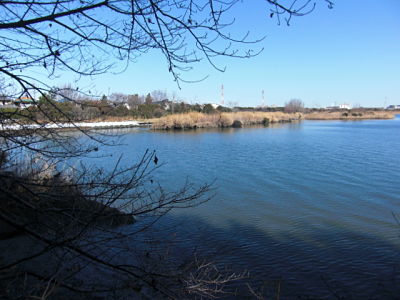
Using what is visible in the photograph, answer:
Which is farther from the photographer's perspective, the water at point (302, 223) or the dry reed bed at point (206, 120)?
the dry reed bed at point (206, 120)

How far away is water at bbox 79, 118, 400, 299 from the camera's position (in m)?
5.90

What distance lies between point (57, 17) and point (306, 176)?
12602 mm

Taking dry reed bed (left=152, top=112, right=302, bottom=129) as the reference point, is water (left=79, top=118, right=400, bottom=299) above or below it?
below

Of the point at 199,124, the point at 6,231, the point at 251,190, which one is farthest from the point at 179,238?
the point at 199,124

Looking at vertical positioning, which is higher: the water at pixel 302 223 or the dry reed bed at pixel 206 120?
the dry reed bed at pixel 206 120

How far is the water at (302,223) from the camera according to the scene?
5902mm

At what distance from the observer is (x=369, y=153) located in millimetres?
19109

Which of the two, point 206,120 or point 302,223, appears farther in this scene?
point 206,120

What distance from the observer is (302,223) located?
28.2ft

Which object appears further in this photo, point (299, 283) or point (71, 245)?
point (299, 283)

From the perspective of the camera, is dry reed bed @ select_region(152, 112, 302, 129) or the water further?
dry reed bed @ select_region(152, 112, 302, 129)

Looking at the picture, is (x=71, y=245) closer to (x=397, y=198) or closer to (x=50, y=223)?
(x=50, y=223)

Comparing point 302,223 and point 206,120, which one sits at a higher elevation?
point 206,120

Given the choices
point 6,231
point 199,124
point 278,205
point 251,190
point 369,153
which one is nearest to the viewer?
point 6,231
